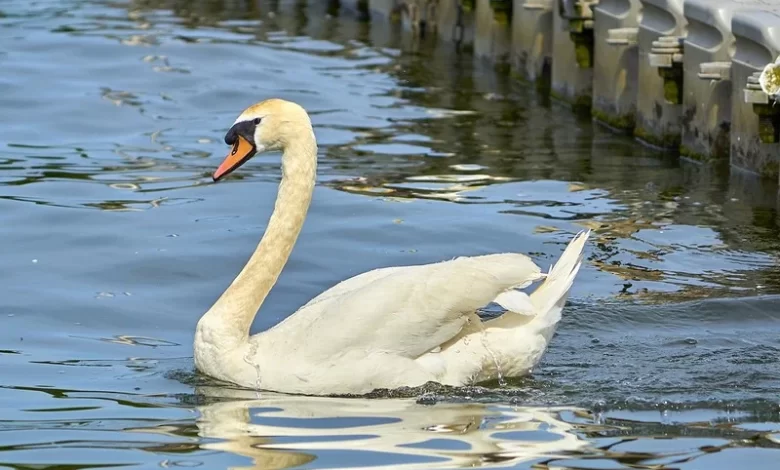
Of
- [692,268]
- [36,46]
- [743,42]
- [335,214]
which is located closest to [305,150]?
[692,268]

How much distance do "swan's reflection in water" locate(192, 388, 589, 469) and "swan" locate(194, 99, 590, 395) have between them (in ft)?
0.45

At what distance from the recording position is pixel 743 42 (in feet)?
41.5

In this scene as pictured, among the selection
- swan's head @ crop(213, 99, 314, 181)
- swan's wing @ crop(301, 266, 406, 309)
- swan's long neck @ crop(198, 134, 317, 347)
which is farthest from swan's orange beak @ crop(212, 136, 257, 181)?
swan's wing @ crop(301, 266, 406, 309)

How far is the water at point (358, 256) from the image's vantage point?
6.68 meters

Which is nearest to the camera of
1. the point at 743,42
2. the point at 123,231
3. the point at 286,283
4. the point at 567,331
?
the point at 567,331

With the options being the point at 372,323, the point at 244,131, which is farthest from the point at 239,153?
the point at 372,323

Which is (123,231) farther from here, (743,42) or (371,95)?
(371,95)

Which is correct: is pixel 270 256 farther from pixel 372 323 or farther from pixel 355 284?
pixel 372 323

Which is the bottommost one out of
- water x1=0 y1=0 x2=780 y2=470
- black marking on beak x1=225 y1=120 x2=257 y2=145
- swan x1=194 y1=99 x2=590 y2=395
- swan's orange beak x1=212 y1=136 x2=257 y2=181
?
water x1=0 y1=0 x2=780 y2=470

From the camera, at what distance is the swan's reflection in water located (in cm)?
629

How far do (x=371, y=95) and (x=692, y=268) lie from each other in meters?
9.13

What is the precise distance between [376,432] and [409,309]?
85 cm

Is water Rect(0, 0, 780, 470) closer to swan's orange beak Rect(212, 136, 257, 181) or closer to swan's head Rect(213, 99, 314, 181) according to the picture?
swan's orange beak Rect(212, 136, 257, 181)

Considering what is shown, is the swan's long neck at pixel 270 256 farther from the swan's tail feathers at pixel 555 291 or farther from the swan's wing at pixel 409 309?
the swan's tail feathers at pixel 555 291
